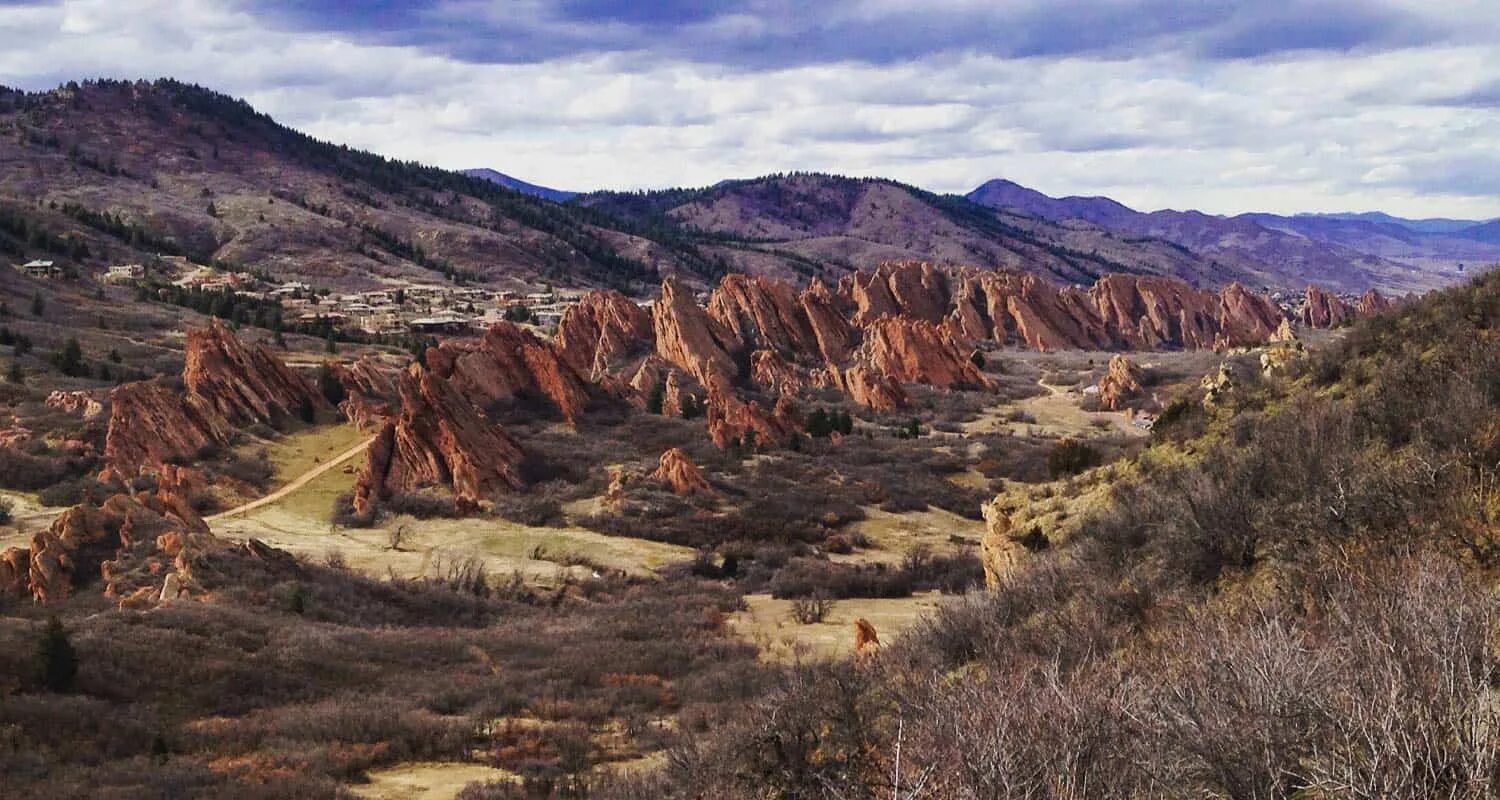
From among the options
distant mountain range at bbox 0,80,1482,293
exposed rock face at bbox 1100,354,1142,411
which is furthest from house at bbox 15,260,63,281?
exposed rock face at bbox 1100,354,1142,411

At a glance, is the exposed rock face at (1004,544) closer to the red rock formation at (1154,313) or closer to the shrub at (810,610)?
the shrub at (810,610)

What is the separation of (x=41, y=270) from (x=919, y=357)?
6556 cm

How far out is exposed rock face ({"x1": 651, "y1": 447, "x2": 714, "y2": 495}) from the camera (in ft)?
120

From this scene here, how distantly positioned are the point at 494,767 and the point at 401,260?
123168mm

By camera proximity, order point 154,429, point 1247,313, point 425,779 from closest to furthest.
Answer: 1. point 425,779
2. point 154,429
3. point 1247,313

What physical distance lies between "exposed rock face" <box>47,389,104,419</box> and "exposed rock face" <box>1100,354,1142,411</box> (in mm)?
52364

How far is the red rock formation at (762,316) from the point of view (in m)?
78.8

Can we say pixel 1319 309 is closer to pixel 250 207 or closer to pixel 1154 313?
pixel 1154 313

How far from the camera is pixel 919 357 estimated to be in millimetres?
74188

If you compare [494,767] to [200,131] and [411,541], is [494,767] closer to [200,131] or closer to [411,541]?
[411,541]

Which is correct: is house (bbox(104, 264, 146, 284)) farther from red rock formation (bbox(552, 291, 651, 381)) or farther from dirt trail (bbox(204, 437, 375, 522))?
dirt trail (bbox(204, 437, 375, 522))

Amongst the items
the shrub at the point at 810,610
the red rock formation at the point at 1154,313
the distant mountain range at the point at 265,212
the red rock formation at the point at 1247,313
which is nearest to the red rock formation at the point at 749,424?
the shrub at the point at 810,610

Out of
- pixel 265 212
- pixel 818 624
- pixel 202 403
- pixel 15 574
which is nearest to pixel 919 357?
pixel 202 403

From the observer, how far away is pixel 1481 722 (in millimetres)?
5137
